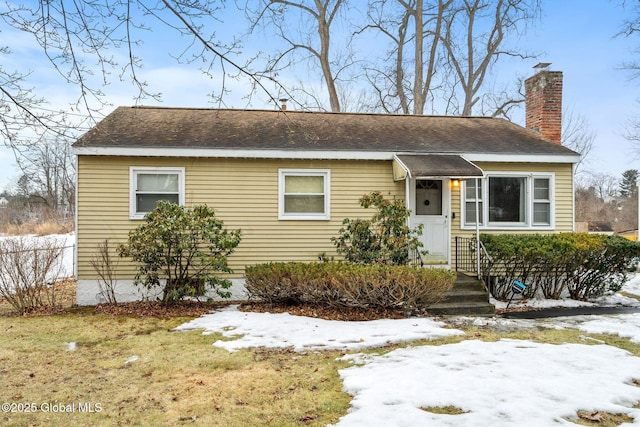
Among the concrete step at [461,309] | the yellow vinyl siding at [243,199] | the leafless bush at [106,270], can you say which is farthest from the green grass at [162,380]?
the concrete step at [461,309]

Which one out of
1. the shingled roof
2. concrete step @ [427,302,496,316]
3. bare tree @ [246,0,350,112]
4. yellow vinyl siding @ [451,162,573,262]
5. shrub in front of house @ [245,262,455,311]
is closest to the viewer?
shrub in front of house @ [245,262,455,311]

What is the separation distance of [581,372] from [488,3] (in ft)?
67.8

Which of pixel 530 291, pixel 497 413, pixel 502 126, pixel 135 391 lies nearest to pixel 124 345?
pixel 135 391

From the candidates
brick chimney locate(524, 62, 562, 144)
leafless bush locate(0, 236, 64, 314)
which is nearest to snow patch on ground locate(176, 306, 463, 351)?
leafless bush locate(0, 236, 64, 314)

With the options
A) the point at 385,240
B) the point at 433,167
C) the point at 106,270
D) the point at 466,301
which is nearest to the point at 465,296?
the point at 466,301

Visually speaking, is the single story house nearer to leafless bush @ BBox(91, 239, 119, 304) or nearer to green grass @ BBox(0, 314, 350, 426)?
leafless bush @ BBox(91, 239, 119, 304)

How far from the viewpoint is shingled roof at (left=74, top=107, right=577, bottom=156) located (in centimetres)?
984

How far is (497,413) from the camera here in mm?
3994

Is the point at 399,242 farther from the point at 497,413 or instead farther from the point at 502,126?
the point at 502,126

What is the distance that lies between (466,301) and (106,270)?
24.6ft

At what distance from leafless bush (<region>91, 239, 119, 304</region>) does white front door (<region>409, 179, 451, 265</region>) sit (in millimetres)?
6639

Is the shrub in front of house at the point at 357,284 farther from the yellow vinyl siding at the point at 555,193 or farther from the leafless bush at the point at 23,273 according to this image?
the leafless bush at the point at 23,273

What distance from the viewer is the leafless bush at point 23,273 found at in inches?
335

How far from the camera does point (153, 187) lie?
9773 millimetres
